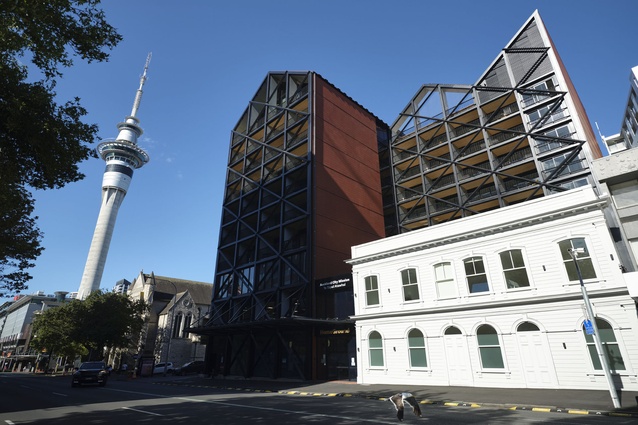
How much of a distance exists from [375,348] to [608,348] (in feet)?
39.4

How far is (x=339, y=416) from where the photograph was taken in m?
10.5

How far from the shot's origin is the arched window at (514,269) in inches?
703

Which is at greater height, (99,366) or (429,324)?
(429,324)

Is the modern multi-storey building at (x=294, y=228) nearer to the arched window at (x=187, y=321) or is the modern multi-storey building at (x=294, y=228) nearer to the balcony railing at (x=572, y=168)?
the balcony railing at (x=572, y=168)

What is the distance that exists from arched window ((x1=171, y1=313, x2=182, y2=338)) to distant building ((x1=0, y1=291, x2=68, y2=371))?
50.2 m

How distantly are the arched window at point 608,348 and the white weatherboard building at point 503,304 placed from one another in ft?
0.12

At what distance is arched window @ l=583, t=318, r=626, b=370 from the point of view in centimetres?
1448

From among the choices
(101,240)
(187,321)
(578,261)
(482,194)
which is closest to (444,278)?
(578,261)

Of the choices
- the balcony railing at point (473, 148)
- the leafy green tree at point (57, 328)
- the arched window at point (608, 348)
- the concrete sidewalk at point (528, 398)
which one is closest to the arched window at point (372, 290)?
the concrete sidewalk at point (528, 398)

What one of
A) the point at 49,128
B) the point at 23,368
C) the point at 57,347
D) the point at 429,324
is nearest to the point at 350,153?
the point at 429,324

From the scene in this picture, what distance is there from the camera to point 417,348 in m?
20.2

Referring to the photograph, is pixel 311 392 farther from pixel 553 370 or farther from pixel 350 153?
pixel 350 153

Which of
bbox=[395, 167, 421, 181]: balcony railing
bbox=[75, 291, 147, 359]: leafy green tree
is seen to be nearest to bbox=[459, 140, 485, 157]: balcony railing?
bbox=[395, 167, 421, 181]: balcony railing

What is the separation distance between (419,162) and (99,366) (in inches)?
1490
